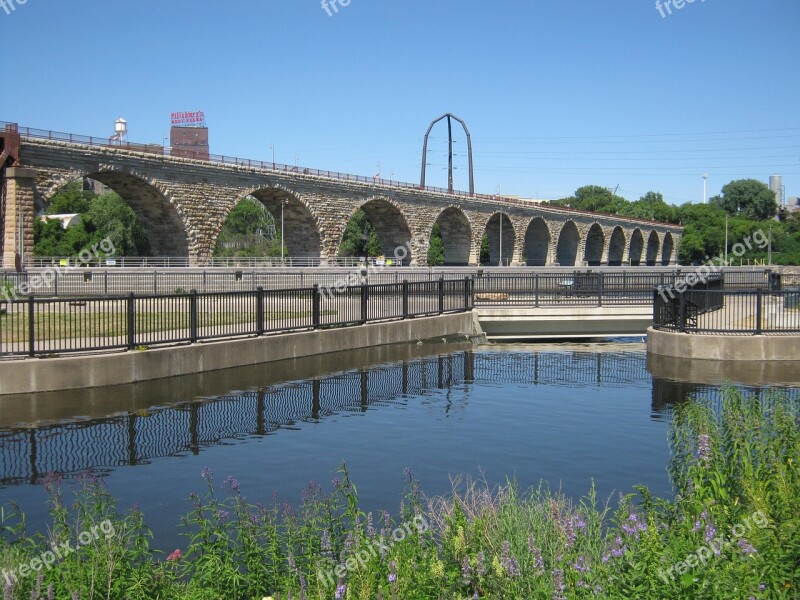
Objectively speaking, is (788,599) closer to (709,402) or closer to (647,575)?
(647,575)

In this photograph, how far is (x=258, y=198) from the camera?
6544 cm

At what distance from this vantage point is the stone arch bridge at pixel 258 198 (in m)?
42.4

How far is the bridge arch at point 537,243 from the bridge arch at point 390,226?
3287 centimetres

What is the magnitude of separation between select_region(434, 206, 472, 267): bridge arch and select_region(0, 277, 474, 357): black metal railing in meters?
62.7

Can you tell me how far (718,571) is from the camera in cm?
552

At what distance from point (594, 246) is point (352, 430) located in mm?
129157

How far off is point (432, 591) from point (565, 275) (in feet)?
77.7

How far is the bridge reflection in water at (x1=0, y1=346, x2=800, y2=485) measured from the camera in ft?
36.3

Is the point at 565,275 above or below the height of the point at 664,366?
above

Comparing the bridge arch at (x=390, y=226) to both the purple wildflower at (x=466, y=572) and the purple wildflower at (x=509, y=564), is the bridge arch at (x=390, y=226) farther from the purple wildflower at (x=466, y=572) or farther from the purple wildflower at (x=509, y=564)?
the purple wildflower at (x=509, y=564)

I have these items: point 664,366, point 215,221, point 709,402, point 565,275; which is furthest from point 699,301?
point 215,221

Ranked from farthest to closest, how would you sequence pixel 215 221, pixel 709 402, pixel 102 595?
pixel 215 221
pixel 709 402
pixel 102 595

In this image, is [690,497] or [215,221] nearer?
[690,497]

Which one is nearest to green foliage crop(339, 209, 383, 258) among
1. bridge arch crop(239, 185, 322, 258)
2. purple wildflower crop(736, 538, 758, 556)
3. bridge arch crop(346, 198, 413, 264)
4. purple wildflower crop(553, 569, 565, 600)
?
bridge arch crop(346, 198, 413, 264)
